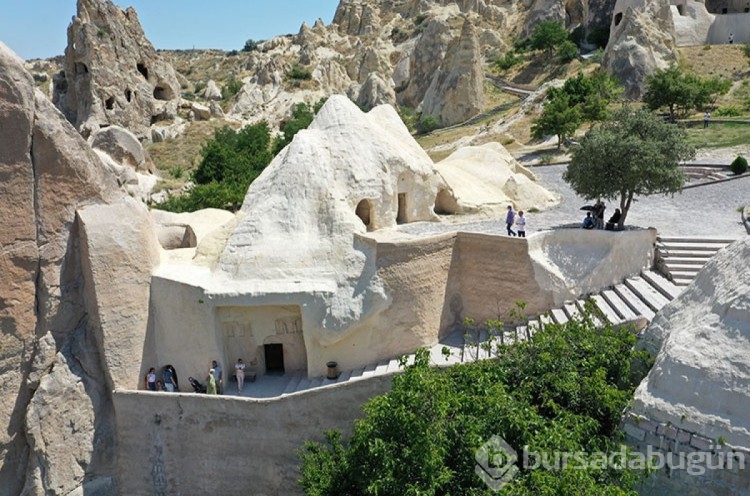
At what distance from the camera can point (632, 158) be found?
15.8 metres

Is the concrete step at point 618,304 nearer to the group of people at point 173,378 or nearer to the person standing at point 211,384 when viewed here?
the group of people at point 173,378

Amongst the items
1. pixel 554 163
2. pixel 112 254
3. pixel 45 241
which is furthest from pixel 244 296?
pixel 554 163

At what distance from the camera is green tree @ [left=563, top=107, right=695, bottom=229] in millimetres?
15719

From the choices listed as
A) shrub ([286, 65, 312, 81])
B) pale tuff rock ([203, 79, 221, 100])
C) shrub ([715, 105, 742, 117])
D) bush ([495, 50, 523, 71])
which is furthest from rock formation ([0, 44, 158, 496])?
pale tuff rock ([203, 79, 221, 100])

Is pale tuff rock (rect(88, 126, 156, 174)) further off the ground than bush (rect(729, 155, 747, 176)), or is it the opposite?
pale tuff rock (rect(88, 126, 156, 174))

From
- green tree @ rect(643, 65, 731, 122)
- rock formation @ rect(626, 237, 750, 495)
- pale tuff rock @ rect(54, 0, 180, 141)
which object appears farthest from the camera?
pale tuff rock @ rect(54, 0, 180, 141)

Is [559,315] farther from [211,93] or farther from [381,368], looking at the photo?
[211,93]

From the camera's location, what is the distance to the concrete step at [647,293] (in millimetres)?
14328

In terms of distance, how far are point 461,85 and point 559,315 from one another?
36306mm

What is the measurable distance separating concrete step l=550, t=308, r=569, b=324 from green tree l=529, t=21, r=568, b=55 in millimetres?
46854

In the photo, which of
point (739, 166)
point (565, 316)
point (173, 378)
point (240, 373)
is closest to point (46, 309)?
point (173, 378)

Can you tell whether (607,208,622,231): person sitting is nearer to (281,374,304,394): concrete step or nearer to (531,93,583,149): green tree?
(281,374,304,394): concrete step

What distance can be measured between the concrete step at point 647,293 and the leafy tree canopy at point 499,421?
2.89 meters

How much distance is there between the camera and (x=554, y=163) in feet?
108
